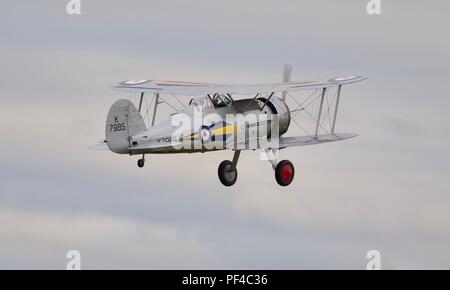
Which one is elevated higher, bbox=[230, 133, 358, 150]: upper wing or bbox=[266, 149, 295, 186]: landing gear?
bbox=[230, 133, 358, 150]: upper wing

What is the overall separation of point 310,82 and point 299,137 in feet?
4.65

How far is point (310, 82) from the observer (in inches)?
2072

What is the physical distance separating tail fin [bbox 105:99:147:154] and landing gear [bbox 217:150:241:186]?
3426mm

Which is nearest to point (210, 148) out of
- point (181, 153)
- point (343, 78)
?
point (181, 153)

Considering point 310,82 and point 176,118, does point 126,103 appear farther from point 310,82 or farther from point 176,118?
point 310,82

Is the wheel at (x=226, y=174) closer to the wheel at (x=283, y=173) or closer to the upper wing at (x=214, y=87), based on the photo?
the wheel at (x=283, y=173)

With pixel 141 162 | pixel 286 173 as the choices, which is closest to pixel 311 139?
pixel 286 173

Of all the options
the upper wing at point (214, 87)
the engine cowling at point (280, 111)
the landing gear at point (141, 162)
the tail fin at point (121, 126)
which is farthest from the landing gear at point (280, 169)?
the tail fin at point (121, 126)

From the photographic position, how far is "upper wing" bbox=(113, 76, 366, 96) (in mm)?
51375

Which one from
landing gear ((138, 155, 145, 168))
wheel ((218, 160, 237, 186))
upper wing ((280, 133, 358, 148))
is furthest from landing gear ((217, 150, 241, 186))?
landing gear ((138, 155, 145, 168))

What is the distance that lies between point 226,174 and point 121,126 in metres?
4.02

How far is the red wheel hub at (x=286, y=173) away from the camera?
5231cm

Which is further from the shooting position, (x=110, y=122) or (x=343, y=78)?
(x=343, y=78)

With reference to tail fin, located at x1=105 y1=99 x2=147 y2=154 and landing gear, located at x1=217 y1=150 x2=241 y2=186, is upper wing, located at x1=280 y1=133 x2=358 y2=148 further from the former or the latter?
tail fin, located at x1=105 y1=99 x2=147 y2=154
